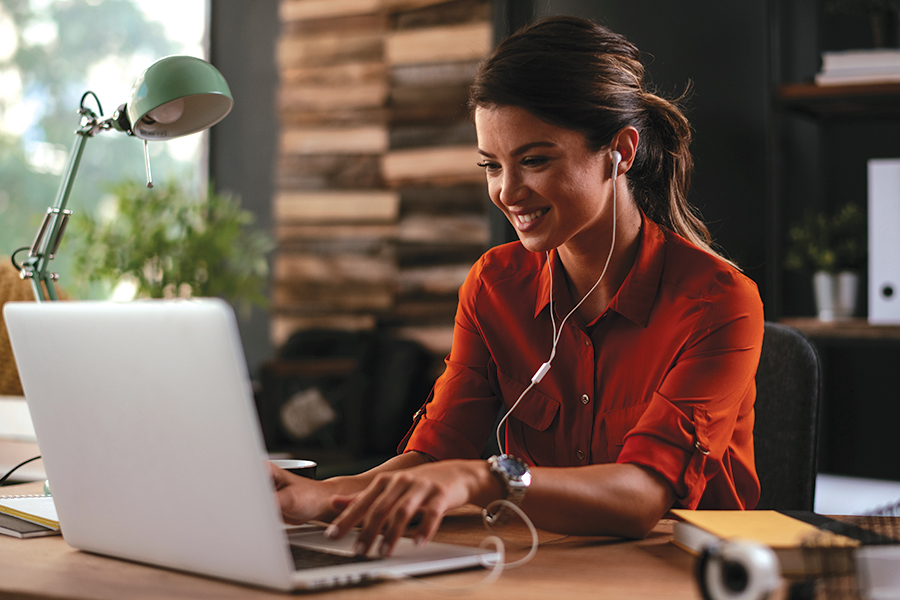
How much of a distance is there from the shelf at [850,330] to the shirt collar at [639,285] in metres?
1.11

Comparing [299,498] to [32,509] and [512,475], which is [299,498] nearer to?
[512,475]

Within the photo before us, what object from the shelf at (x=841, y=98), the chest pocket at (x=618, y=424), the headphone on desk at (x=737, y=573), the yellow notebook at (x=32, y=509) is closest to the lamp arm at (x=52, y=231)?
the yellow notebook at (x=32, y=509)

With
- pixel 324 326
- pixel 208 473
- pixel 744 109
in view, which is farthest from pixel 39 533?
pixel 324 326

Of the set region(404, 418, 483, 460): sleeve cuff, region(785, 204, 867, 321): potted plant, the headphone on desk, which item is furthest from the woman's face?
region(785, 204, 867, 321): potted plant

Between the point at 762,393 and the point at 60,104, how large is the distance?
14.0 feet

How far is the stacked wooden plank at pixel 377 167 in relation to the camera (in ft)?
14.5

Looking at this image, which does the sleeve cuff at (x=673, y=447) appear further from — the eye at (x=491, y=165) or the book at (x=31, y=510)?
the book at (x=31, y=510)

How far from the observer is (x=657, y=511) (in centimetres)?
108

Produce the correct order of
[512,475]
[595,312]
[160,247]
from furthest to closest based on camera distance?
[160,247]
[595,312]
[512,475]

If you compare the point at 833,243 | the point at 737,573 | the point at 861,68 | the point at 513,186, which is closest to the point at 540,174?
the point at 513,186

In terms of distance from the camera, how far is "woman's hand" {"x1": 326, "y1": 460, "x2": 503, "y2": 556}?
0.85 m

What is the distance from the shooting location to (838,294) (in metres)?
2.65

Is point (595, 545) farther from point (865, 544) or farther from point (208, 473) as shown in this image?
point (208, 473)

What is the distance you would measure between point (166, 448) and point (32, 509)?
18.2 inches
